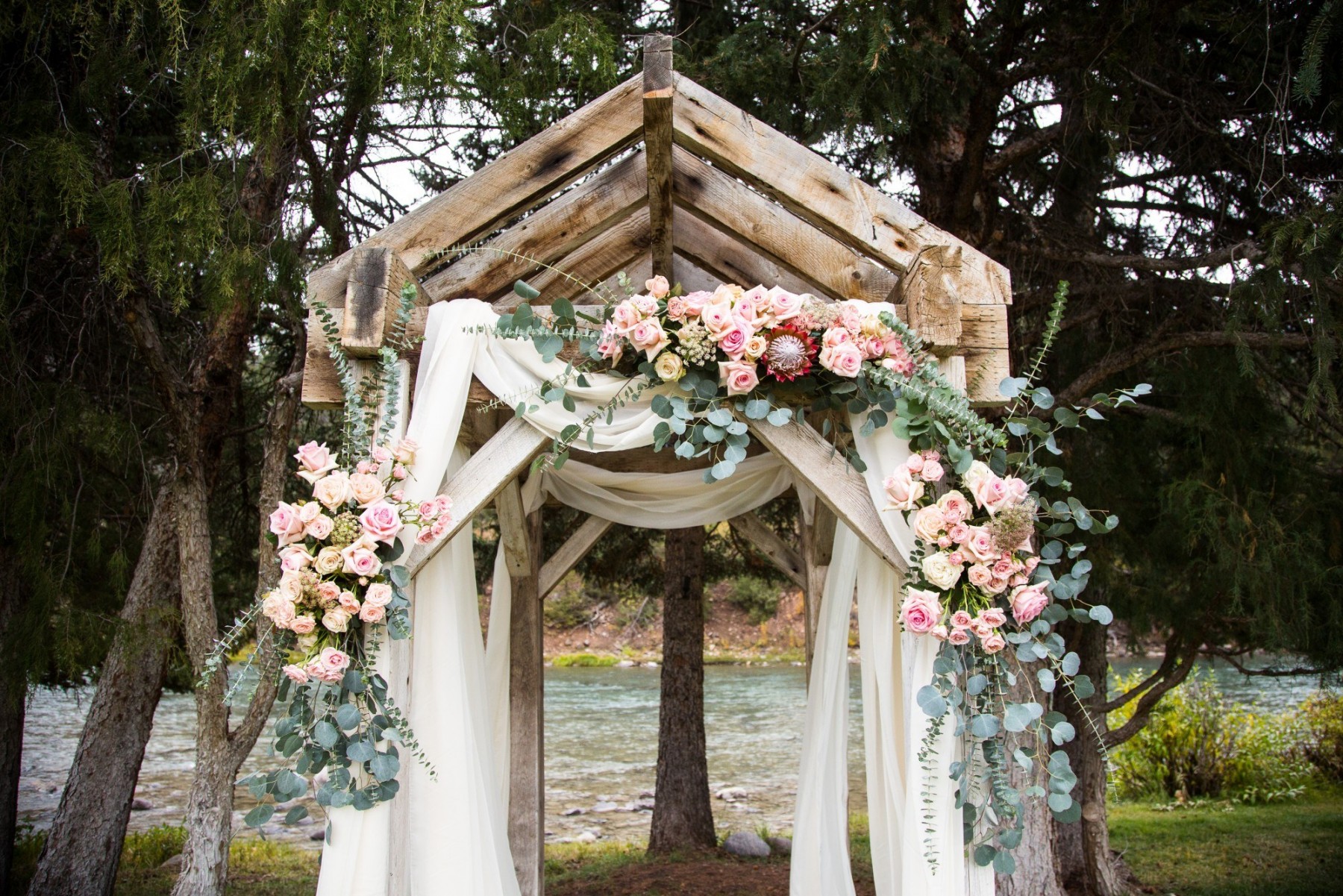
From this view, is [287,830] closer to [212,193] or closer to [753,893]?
[753,893]

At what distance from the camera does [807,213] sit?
8.80 ft

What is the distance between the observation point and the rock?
5.96m

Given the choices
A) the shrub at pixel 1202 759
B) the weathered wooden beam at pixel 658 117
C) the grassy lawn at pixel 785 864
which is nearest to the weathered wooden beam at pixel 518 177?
the weathered wooden beam at pixel 658 117

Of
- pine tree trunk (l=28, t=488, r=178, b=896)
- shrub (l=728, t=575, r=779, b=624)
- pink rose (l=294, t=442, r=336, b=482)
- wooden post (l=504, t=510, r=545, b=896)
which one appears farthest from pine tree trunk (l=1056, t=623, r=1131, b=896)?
shrub (l=728, t=575, r=779, b=624)

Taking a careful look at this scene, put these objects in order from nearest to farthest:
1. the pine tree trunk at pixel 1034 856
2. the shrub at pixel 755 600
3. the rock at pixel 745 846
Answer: the pine tree trunk at pixel 1034 856 → the rock at pixel 745 846 → the shrub at pixel 755 600

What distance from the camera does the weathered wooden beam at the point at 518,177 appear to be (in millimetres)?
2703

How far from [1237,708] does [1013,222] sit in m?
5.49

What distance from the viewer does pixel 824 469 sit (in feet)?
8.73


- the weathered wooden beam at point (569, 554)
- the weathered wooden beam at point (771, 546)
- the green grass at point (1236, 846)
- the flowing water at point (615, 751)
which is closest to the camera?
the weathered wooden beam at point (569, 554)

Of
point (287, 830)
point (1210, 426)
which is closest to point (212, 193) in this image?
point (1210, 426)

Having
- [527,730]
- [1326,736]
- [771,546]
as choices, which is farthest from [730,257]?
[1326,736]

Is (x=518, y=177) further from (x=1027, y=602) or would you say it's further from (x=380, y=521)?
(x=1027, y=602)

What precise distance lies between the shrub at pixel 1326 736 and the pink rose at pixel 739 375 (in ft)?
24.4

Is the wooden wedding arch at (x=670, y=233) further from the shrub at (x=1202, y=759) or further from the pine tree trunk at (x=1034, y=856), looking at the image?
the shrub at (x=1202, y=759)
